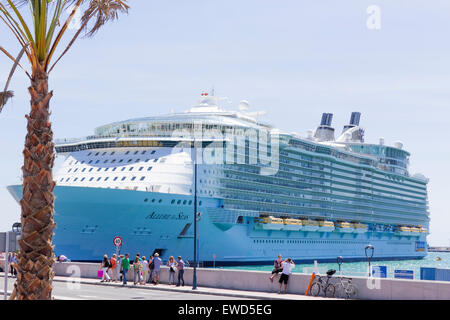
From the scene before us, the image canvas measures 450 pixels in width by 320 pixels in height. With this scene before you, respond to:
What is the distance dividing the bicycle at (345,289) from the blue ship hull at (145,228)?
2614 cm

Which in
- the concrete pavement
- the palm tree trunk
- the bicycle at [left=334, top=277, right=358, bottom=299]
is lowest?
the concrete pavement

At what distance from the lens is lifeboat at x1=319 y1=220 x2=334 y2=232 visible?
75.5 meters

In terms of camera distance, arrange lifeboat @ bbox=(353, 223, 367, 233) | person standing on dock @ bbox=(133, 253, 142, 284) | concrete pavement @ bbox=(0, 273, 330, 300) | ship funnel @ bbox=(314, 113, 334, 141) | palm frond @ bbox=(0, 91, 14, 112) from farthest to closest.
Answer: ship funnel @ bbox=(314, 113, 334, 141) → lifeboat @ bbox=(353, 223, 367, 233) → person standing on dock @ bbox=(133, 253, 142, 284) → concrete pavement @ bbox=(0, 273, 330, 300) → palm frond @ bbox=(0, 91, 14, 112)

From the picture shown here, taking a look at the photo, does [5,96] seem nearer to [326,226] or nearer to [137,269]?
[137,269]

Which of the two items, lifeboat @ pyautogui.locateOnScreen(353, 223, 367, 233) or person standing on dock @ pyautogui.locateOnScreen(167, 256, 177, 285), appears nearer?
person standing on dock @ pyautogui.locateOnScreen(167, 256, 177, 285)

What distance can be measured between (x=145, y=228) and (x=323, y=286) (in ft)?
89.3

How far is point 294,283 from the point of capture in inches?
1026

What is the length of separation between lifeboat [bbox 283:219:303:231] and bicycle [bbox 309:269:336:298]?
42242 mm

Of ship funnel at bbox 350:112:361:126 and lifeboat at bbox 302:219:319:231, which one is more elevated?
ship funnel at bbox 350:112:361:126

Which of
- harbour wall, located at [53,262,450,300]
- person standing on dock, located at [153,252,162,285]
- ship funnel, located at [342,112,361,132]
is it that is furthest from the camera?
ship funnel, located at [342,112,361,132]

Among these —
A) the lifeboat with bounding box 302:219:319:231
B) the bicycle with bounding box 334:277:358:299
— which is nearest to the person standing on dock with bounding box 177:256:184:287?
the bicycle with bounding box 334:277:358:299

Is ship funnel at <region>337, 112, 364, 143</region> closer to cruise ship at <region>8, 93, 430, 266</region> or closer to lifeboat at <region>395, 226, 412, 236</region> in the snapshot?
cruise ship at <region>8, 93, 430, 266</region>
